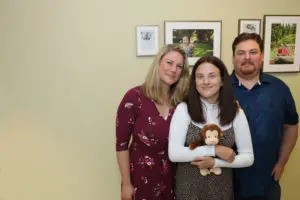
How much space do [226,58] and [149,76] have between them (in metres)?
0.89

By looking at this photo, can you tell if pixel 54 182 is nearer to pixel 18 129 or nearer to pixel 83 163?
pixel 83 163

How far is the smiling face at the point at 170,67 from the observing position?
152cm

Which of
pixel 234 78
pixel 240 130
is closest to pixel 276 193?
pixel 240 130

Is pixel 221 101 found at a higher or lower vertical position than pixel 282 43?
lower

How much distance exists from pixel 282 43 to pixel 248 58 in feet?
2.55

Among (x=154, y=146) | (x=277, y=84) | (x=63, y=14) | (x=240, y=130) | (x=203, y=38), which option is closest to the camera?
(x=240, y=130)

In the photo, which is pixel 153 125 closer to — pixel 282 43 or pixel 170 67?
pixel 170 67

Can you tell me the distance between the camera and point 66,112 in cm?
207

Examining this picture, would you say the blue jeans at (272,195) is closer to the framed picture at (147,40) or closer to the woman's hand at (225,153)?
the woman's hand at (225,153)

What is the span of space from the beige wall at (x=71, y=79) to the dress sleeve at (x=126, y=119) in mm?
531

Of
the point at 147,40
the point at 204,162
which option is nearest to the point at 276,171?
the point at 204,162

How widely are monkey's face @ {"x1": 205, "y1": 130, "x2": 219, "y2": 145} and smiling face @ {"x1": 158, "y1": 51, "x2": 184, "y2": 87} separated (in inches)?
15.5

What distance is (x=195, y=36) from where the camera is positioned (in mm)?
2096

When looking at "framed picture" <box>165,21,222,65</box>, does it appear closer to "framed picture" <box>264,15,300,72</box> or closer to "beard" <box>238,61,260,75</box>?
"framed picture" <box>264,15,300,72</box>
